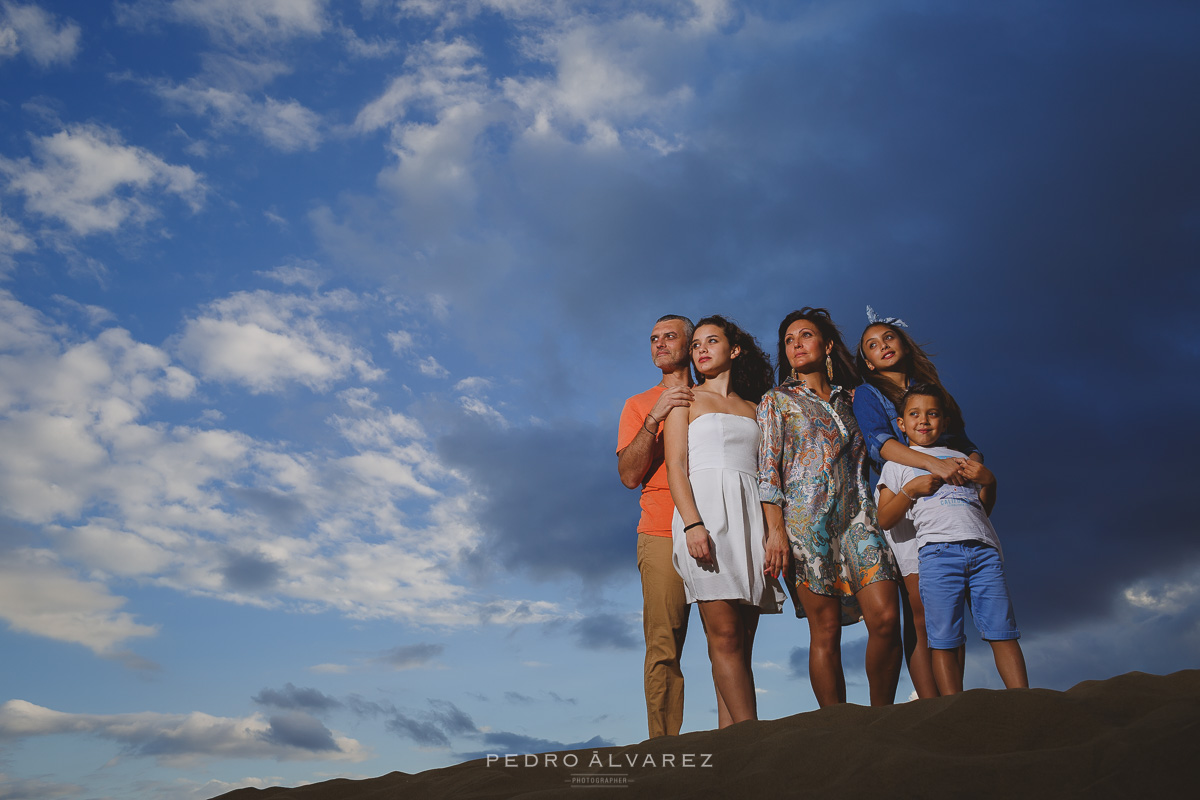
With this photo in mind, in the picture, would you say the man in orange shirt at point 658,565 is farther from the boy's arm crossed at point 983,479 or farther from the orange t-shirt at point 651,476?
the boy's arm crossed at point 983,479

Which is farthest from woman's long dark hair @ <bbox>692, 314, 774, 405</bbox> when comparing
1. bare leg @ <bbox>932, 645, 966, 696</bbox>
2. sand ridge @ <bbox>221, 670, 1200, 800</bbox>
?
sand ridge @ <bbox>221, 670, 1200, 800</bbox>

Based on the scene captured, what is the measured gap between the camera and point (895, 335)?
15.7 feet

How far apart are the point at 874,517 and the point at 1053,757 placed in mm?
2004

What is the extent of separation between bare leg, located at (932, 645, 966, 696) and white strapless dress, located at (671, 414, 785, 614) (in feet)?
2.61

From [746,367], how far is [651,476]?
0.89m

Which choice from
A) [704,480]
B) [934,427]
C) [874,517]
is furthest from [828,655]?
[934,427]

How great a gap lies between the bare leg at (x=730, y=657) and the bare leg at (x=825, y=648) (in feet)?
1.09

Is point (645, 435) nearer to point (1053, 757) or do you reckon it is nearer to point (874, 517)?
point (874, 517)

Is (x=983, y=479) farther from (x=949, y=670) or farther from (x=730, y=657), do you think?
(x=730, y=657)

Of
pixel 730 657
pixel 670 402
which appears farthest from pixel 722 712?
pixel 670 402

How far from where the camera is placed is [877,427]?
4.40 m

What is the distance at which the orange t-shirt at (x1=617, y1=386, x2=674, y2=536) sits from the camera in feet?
15.4

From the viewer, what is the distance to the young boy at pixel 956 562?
13.0 ft

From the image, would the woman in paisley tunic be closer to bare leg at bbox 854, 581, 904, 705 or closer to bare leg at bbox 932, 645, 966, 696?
bare leg at bbox 854, 581, 904, 705
